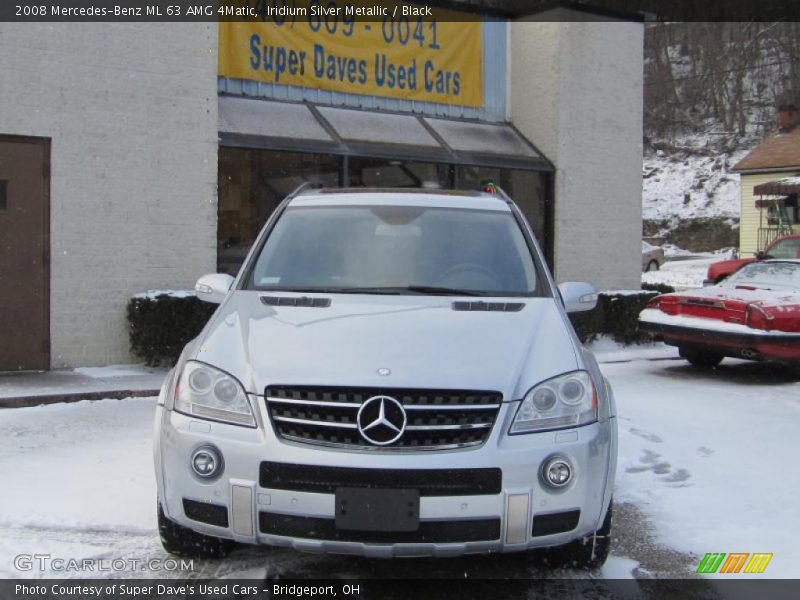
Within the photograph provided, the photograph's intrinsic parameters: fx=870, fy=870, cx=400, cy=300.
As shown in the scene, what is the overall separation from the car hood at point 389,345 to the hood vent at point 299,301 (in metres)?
0.04

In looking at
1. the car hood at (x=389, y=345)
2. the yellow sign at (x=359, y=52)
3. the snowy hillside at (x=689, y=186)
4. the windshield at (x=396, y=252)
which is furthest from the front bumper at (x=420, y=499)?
the snowy hillside at (x=689, y=186)

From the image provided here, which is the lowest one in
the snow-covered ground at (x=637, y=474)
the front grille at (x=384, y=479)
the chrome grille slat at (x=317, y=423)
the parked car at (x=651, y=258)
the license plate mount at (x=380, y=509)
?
the snow-covered ground at (x=637, y=474)

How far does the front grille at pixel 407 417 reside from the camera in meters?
3.35

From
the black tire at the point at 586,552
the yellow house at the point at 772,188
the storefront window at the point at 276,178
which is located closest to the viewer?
the black tire at the point at 586,552

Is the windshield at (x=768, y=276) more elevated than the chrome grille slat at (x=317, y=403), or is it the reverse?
the windshield at (x=768, y=276)

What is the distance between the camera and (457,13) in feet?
44.7

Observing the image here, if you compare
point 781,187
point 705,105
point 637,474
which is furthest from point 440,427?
point 705,105

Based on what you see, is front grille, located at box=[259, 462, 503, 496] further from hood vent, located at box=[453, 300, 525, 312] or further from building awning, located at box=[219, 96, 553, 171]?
building awning, located at box=[219, 96, 553, 171]

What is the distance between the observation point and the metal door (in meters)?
9.27

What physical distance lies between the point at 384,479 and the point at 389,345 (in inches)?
23.7

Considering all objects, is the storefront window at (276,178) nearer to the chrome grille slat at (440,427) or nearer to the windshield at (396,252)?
the windshield at (396,252)

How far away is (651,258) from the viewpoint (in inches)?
1297

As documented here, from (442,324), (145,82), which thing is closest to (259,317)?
Answer: (442,324)

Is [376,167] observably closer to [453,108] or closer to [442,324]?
[453,108]
